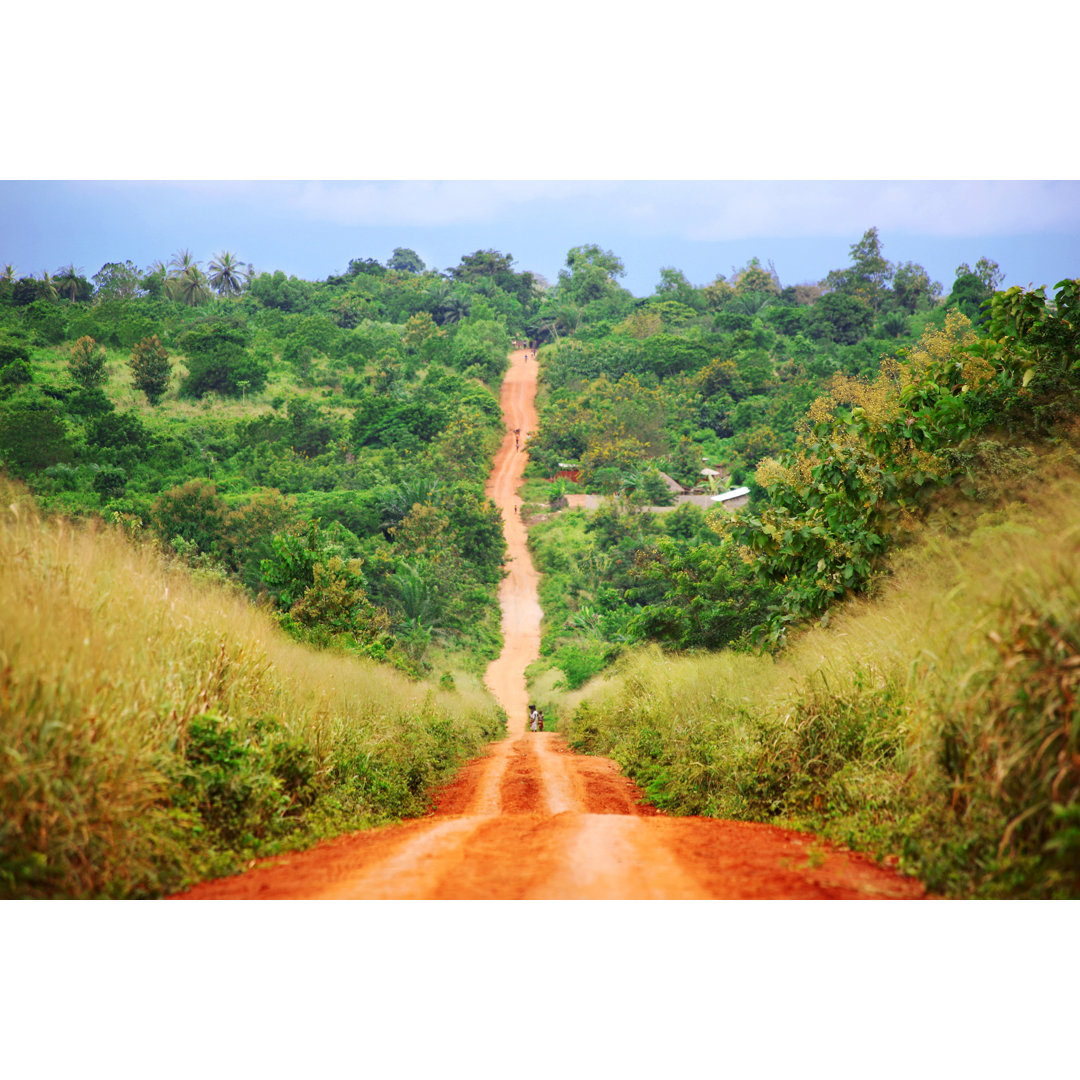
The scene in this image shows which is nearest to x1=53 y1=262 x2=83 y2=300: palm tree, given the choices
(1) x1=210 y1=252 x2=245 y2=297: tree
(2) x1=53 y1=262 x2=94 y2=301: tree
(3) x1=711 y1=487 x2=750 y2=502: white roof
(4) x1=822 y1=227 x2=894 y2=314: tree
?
(2) x1=53 y1=262 x2=94 y2=301: tree

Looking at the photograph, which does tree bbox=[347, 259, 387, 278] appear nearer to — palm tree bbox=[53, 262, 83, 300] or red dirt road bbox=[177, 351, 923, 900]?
palm tree bbox=[53, 262, 83, 300]

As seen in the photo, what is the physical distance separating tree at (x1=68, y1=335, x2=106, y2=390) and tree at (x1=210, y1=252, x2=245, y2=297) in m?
23.3

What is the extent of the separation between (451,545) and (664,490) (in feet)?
35.0

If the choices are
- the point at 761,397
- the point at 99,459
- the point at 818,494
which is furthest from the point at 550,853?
the point at 761,397

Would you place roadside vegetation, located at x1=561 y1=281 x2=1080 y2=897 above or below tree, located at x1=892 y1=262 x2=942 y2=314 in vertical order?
below

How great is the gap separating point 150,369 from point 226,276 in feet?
82.5

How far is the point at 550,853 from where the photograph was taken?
3730mm

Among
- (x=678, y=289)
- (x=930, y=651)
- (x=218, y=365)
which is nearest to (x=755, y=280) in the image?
(x=678, y=289)

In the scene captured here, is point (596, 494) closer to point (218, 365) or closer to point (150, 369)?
point (218, 365)

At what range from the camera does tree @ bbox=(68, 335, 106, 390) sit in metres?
33.2

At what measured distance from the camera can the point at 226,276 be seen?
56406mm

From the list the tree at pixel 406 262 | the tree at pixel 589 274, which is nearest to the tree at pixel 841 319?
the tree at pixel 589 274

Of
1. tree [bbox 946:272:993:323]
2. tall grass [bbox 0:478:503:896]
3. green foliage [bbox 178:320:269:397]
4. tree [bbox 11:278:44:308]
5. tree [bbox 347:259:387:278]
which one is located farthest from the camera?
tree [bbox 347:259:387:278]

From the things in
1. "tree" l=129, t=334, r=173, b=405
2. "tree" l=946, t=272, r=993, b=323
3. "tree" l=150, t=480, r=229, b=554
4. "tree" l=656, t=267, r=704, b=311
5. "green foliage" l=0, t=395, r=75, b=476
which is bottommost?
"tree" l=150, t=480, r=229, b=554
